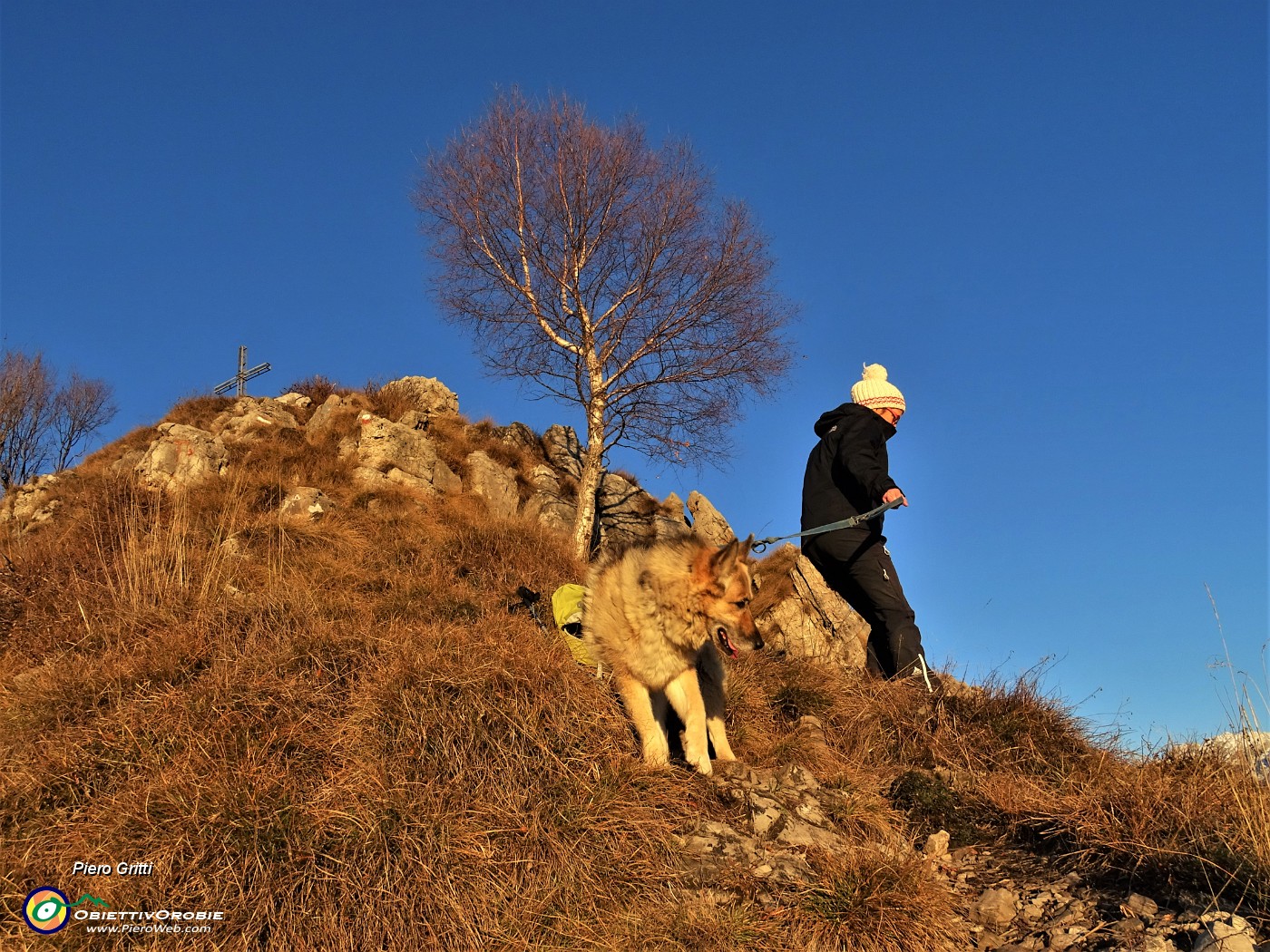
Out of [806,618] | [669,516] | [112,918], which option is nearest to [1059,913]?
[112,918]

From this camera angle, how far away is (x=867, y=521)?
673cm

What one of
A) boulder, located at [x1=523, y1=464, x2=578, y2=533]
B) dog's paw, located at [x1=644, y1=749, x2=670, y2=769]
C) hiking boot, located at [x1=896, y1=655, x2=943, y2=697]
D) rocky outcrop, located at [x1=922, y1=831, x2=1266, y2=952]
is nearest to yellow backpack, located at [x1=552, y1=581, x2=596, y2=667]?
dog's paw, located at [x1=644, y1=749, x2=670, y2=769]

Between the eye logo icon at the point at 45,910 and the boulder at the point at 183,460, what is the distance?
13.0 metres

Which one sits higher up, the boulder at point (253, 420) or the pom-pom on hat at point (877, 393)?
the boulder at point (253, 420)

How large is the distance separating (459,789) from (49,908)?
199cm

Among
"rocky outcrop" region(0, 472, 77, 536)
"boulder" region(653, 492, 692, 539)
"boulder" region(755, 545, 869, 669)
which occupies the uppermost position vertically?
"boulder" region(653, 492, 692, 539)

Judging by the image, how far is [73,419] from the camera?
34781 millimetres

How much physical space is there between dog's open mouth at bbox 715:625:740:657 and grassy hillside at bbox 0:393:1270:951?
83cm

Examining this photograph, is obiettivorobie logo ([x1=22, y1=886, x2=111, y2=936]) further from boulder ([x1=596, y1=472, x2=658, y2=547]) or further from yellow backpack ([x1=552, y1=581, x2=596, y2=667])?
boulder ([x1=596, y1=472, x2=658, y2=547])

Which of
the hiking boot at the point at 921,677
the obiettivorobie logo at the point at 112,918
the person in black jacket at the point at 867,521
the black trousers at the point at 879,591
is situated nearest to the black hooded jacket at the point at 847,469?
the person in black jacket at the point at 867,521

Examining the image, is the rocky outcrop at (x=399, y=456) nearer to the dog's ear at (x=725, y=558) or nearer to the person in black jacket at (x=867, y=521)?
the person in black jacket at (x=867, y=521)

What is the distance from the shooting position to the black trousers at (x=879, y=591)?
651cm

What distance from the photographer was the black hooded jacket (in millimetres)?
6562

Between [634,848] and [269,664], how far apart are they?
Answer: 117 inches
